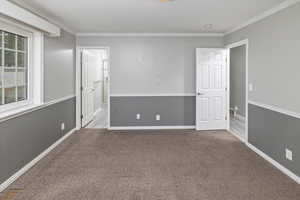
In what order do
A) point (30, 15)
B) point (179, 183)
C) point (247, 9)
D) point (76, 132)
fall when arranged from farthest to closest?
point (76, 132), point (247, 9), point (30, 15), point (179, 183)

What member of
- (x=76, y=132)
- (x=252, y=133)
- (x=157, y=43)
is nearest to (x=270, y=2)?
(x=252, y=133)

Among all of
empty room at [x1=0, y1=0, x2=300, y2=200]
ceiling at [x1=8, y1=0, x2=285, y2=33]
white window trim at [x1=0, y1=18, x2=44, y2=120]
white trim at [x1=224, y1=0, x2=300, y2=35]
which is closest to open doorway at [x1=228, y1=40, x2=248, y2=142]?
empty room at [x1=0, y1=0, x2=300, y2=200]

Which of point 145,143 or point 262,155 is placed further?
point 145,143

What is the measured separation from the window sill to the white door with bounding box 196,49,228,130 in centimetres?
355

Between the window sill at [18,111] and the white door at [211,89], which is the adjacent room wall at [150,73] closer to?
the white door at [211,89]

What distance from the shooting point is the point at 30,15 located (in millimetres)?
3322

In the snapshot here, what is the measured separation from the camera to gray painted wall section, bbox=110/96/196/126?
6116mm

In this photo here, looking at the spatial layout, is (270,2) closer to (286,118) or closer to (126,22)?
(286,118)

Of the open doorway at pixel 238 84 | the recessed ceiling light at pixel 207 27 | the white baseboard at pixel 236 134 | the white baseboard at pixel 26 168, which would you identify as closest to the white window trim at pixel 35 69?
the white baseboard at pixel 26 168

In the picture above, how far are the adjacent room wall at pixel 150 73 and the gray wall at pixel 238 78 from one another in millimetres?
1657

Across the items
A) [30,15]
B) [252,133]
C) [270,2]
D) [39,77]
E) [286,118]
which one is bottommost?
[252,133]

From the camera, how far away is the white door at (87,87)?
637 cm

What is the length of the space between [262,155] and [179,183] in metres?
1.79

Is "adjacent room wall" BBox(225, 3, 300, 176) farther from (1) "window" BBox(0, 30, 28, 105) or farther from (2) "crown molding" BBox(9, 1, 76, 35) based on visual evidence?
(1) "window" BBox(0, 30, 28, 105)
